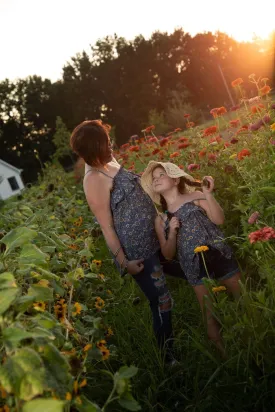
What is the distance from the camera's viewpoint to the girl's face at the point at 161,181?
9.80ft

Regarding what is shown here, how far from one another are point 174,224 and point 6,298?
1.62 meters

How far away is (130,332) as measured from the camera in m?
3.23

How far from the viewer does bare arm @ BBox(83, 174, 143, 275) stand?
285cm

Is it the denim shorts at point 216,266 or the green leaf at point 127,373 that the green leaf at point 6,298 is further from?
the denim shorts at point 216,266

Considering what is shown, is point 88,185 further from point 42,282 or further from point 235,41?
point 235,41

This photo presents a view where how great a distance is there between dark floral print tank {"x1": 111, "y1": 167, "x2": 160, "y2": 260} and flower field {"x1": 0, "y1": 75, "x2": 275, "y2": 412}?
10.8 inches

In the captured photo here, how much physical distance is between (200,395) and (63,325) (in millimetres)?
889

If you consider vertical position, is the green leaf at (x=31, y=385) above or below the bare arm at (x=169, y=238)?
above

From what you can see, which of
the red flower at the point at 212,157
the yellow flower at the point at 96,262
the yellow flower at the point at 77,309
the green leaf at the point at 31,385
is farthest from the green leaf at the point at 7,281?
the red flower at the point at 212,157

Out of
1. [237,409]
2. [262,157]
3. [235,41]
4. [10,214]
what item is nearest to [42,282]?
[237,409]

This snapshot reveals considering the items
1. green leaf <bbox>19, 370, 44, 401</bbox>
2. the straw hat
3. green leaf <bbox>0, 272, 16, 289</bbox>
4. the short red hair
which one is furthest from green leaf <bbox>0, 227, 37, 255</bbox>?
the straw hat

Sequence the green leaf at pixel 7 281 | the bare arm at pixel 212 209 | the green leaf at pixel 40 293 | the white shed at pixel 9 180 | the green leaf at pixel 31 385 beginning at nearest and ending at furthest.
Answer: the green leaf at pixel 31 385 < the green leaf at pixel 7 281 < the green leaf at pixel 40 293 < the bare arm at pixel 212 209 < the white shed at pixel 9 180

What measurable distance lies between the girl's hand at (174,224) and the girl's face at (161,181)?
251 millimetres

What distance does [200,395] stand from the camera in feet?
7.51
